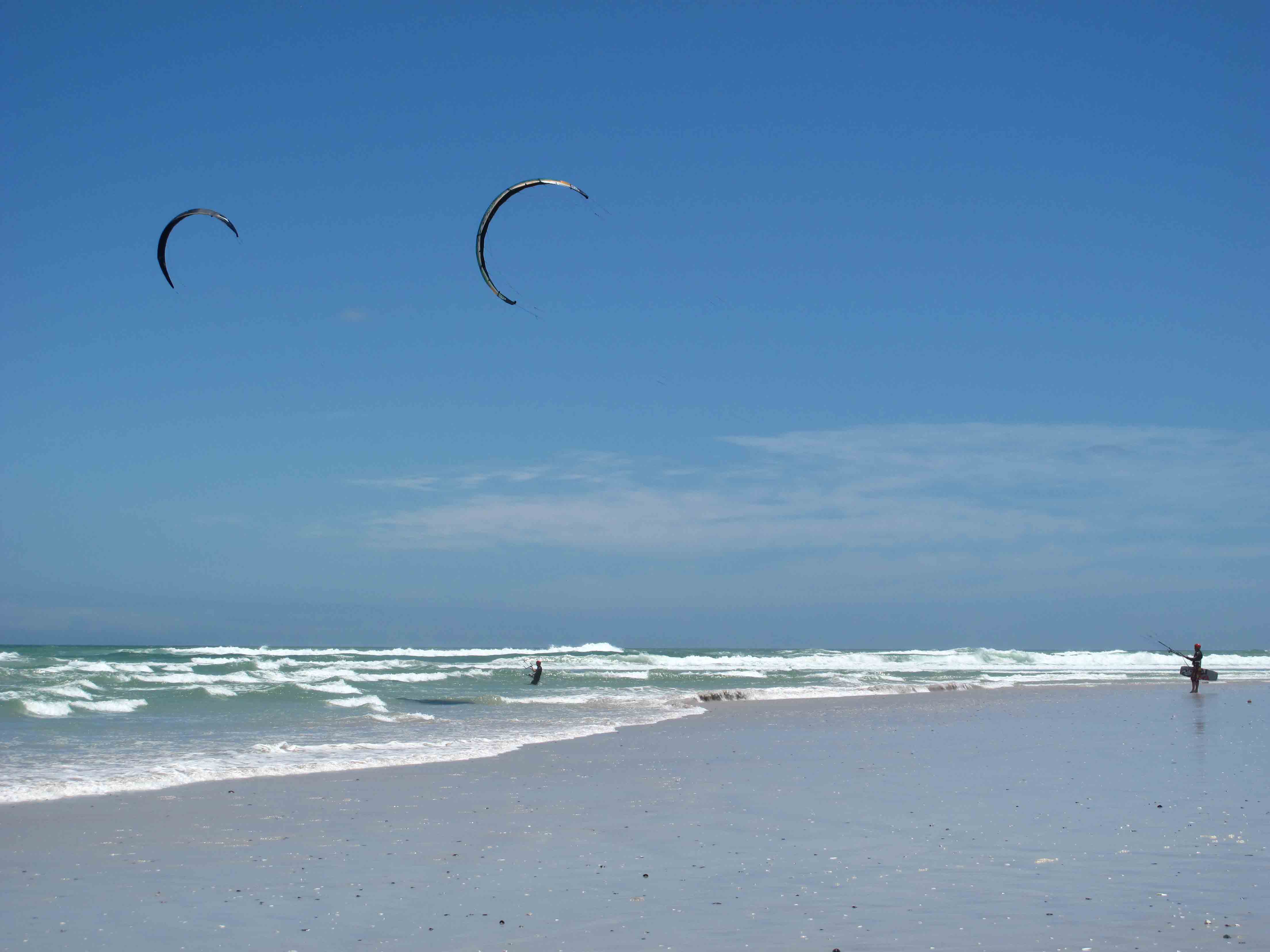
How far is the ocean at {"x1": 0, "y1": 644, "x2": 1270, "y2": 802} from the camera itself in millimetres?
13227

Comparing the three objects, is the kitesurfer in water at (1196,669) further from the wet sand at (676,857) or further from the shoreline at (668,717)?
the wet sand at (676,857)

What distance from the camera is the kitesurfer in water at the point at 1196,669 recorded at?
2905cm

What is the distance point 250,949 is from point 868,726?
43.8 ft

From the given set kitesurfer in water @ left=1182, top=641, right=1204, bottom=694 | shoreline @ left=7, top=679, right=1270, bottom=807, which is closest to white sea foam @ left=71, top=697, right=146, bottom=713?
shoreline @ left=7, top=679, right=1270, bottom=807

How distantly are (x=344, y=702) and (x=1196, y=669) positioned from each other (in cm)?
2293

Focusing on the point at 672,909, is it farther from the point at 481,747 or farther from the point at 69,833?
the point at 481,747

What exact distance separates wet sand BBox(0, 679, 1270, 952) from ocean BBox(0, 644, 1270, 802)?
6.11 ft

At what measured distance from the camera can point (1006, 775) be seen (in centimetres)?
1114

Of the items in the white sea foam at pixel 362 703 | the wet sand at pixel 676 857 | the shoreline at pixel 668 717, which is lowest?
the white sea foam at pixel 362 703

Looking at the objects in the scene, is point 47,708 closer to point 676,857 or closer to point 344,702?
point 344,702

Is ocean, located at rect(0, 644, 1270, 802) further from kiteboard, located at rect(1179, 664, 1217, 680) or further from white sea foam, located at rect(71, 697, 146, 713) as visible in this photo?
kiteboard, located at rect(1179, 664, 1217, 680)

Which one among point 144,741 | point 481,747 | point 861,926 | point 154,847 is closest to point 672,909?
point 861,926

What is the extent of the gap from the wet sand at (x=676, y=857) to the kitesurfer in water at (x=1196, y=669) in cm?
1748

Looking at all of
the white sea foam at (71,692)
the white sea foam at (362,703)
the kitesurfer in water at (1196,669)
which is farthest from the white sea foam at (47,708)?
the kitesurfer in water at (1196,669)
